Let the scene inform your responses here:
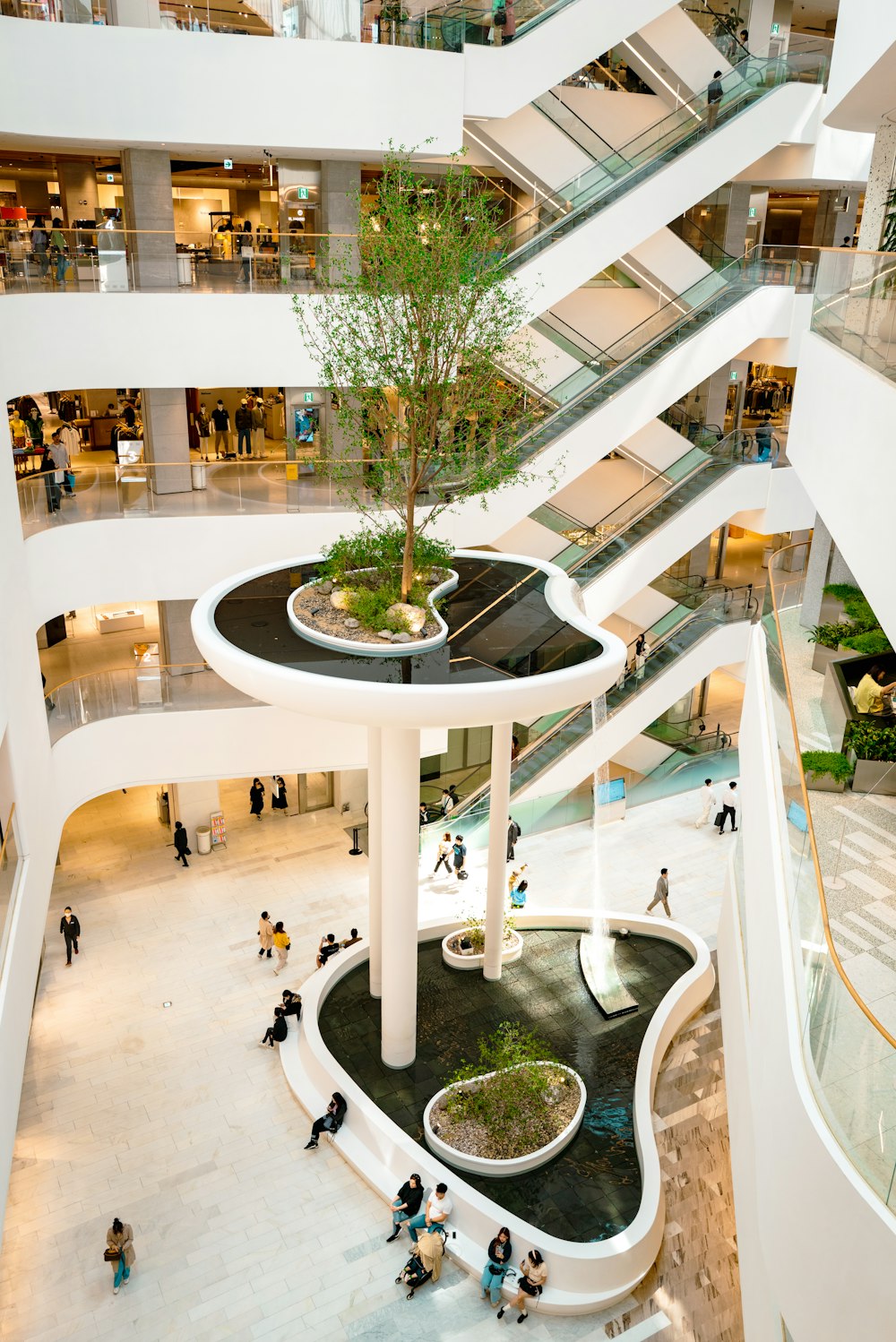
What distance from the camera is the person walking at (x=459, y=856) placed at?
18.0 m

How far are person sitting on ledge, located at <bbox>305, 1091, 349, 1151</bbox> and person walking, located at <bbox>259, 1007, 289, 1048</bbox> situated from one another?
1673 millimetres

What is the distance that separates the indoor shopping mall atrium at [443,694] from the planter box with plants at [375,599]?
2.9 inches

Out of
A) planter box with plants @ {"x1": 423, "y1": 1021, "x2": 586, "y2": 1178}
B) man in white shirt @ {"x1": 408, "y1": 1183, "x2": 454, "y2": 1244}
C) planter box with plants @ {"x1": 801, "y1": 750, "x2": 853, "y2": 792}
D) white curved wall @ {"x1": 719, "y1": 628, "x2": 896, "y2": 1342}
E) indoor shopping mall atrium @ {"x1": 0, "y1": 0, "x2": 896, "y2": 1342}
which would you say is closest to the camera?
white curved wall @ {"x1": 719, "y1": 628, "x2": 896, "y2": 1342}

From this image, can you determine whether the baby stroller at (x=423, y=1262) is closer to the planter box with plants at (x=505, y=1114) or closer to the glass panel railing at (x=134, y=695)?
the planter box with plants at (x=505, y=1114)

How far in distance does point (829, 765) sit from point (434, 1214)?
6392 mm

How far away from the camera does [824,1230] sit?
6168 millimetres

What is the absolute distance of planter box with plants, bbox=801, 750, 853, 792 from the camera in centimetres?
1012

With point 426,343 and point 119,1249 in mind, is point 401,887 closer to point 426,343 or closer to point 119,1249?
point 119,1249

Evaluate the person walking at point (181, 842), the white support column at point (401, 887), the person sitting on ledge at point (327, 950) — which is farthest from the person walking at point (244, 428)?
the white support column at point (401, 887)

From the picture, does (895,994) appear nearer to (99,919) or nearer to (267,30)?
(99,919)

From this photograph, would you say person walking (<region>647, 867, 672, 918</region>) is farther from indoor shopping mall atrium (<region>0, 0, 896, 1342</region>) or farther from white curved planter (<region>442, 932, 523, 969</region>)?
white curved planter (<region>442, 932, 523, 969</region>)

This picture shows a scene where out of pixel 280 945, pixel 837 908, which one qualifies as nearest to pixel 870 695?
pixel 837 908

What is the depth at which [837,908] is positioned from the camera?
867cm

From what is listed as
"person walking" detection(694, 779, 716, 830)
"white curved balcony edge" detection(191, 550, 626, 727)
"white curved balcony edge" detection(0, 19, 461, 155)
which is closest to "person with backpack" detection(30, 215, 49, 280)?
"white curved balcony edge" detection(0, 19, 461, 155)
